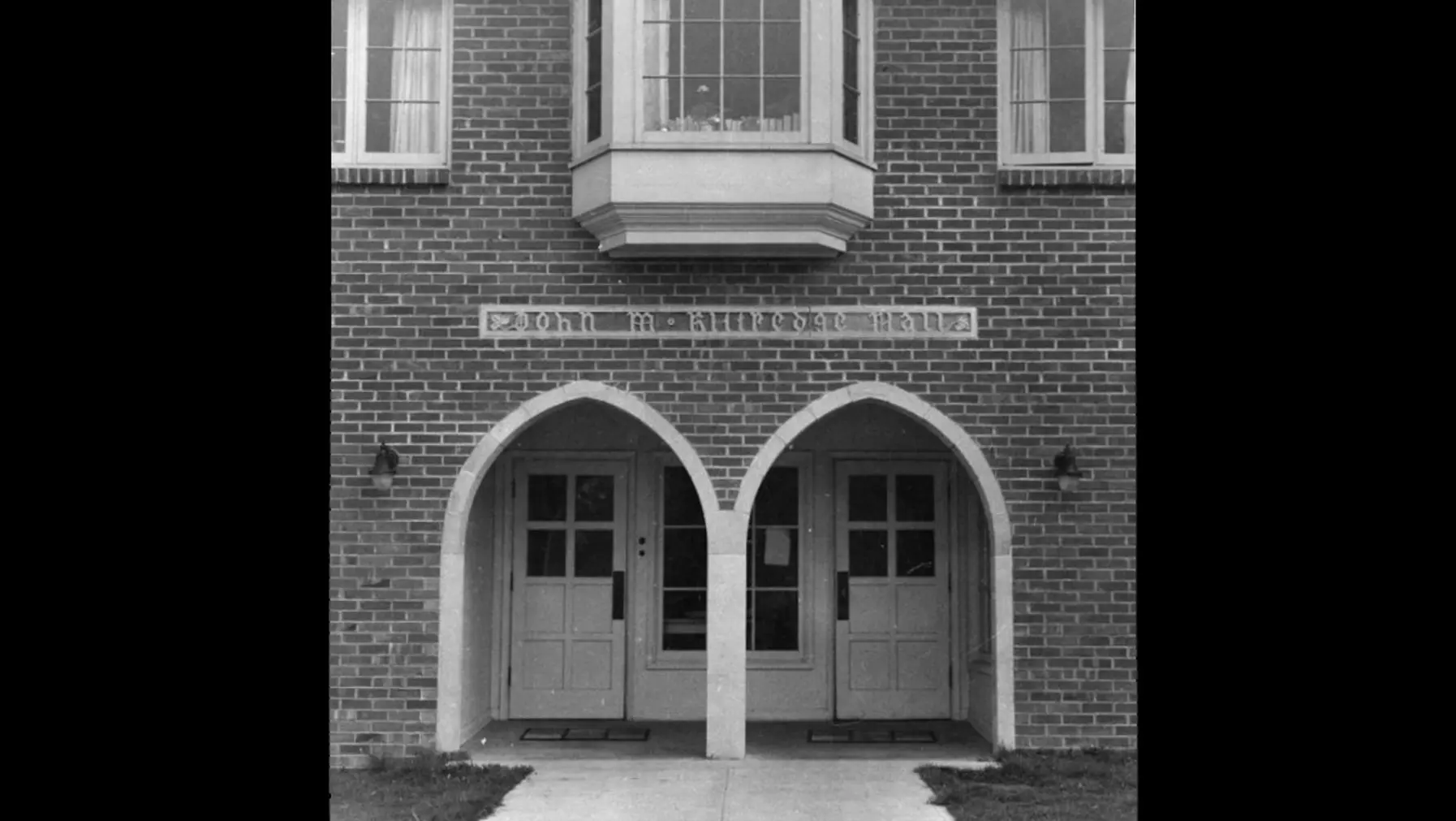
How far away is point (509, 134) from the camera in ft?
29.2

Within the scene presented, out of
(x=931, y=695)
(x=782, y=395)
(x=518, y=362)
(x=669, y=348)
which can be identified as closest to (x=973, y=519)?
(x=931, y=695)

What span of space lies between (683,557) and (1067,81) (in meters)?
4.44

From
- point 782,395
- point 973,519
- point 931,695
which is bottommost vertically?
point 931,695

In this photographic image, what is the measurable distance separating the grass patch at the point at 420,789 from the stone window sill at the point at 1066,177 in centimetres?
495

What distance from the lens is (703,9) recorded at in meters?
8.49

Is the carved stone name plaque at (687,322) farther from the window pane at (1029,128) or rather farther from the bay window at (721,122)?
the window pane at (1029,128)

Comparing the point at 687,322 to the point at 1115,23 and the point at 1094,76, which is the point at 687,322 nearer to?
the point at 1094,76

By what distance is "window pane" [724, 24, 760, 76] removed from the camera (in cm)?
846

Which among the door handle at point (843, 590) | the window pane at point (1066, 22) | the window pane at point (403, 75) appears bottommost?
the door handle at point (843, 590)

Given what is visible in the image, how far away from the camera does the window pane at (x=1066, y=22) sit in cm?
902

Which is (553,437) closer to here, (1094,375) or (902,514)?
(902,514)

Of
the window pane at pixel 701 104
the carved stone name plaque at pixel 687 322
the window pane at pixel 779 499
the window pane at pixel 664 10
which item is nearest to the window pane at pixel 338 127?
the carved stone name plaque at pixel 687 322

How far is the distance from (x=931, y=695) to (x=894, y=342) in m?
2.96

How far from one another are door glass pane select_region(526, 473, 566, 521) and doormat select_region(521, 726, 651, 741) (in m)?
1.59
